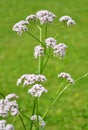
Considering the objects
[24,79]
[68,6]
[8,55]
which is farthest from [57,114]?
[68,6]

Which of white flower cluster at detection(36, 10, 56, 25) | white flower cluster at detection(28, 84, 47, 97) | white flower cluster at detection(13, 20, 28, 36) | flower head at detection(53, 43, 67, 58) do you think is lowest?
white flower cluster at detection(28, 84, 47, 97)

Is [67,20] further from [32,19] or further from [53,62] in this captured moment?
[53,62]

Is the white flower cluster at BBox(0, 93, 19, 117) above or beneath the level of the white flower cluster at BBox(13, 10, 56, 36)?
beneath

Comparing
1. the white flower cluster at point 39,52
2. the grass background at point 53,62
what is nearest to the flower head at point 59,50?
the white flower cluster at point 39,52

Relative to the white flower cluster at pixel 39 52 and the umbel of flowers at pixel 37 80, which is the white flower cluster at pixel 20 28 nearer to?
the umbel of flowers at pixel 37 80

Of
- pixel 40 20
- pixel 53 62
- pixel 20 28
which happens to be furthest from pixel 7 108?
pixel 53 62

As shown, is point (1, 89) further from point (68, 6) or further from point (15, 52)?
point (68, 6)

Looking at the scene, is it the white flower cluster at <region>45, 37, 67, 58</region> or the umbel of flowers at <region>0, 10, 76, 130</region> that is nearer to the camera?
the umbel of flowers at <region>0, 10, 76, 130</region>

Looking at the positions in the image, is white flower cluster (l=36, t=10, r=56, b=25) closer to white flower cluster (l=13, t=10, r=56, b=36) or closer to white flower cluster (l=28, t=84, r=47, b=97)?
white flower cluster (l=13, t=10, r=56, b=36)

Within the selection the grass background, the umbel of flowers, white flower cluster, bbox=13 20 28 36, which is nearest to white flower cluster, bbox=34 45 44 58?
the umbel of flowers
